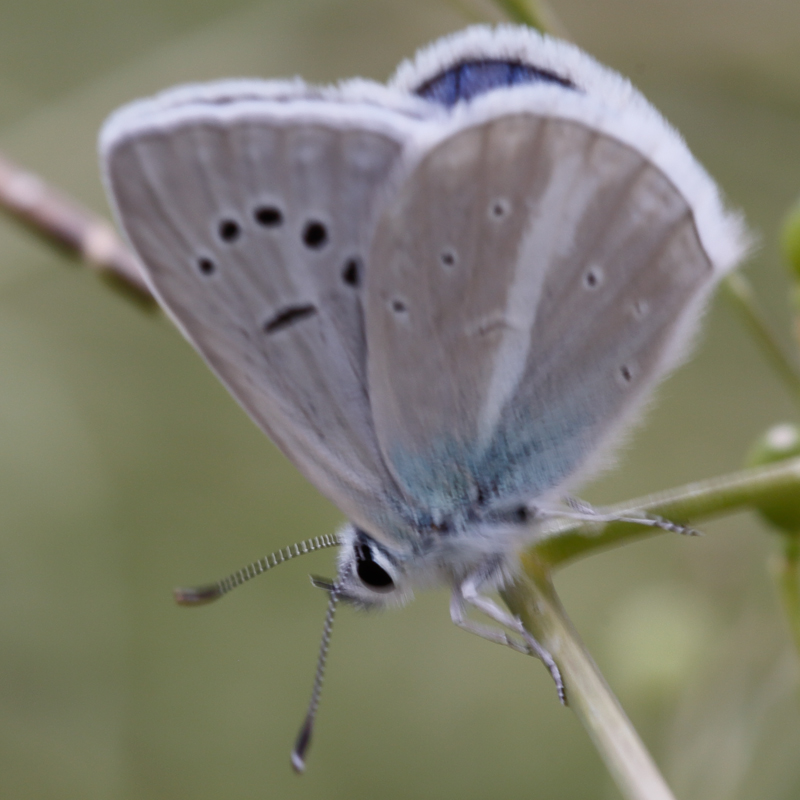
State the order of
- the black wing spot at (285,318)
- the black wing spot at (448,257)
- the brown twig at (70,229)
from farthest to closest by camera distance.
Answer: the brown twig at (70,229)
the black wing spot at (448,257)
the black wing spot at (285,318)

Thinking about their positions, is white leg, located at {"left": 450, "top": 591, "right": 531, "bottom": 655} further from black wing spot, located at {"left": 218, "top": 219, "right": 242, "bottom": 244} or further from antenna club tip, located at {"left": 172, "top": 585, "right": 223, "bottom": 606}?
black wing spot, located at {"left": 218, "top": 219, "right": 242, "bottom": 244}

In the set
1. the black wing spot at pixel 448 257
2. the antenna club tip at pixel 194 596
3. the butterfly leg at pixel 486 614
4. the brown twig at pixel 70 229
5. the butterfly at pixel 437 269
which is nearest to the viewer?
the butterfly leg at pixel 486 614

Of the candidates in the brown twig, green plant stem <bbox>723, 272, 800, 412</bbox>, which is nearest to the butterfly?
green plant stem <bbox>723, 272, 800, 412</bbox>

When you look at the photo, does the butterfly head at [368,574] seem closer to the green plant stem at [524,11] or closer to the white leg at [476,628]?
the white leg at [476,628]

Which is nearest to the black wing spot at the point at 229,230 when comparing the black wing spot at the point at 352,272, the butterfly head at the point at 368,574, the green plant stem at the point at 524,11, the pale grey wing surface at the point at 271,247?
the pale grey wing surface at the point at 271,247

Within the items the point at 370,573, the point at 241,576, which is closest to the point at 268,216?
the point at 370,573

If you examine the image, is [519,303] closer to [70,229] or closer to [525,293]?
[525,293]

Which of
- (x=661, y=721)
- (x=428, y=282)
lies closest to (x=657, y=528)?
(x=428, y=282)
